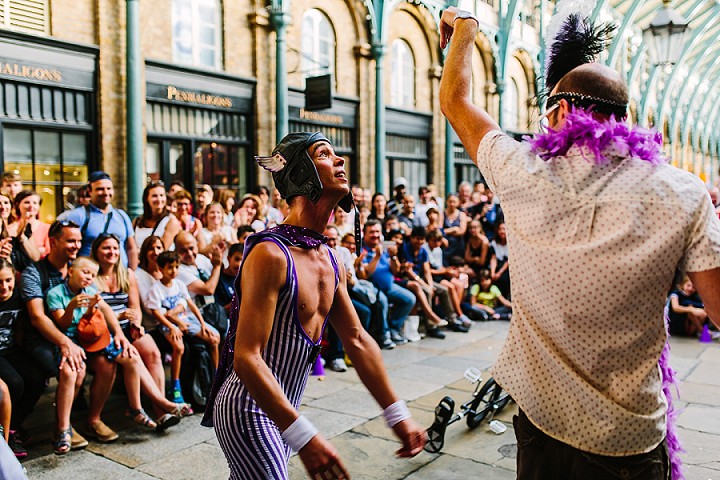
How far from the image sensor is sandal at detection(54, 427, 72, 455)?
4719mm

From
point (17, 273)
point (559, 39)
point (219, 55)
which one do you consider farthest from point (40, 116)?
point (559, 39)

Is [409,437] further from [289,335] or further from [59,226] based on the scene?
[59,226]

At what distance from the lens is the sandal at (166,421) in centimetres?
512

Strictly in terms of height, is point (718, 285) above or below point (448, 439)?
above

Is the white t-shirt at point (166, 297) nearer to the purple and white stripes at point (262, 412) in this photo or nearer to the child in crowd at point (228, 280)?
the child in crowd at point (228, 280)

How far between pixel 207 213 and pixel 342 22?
30.8 feet

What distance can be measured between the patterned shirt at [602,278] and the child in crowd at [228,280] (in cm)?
496

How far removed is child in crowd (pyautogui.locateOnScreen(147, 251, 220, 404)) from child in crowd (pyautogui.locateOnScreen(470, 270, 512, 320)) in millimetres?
5479

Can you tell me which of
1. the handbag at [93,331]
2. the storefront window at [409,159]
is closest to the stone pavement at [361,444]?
the handbag at [93,331]

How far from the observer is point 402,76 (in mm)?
18250

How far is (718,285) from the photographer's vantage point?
5.68 ft

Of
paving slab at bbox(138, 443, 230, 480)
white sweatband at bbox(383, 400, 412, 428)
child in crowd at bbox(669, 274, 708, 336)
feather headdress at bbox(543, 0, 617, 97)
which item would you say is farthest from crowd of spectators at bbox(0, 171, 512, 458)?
child in crowd at bbox(669, 274, 708, 336)

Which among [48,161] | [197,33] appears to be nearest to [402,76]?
[197,33]

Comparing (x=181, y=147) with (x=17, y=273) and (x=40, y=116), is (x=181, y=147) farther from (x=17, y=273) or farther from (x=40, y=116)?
(x=17, y=273)
